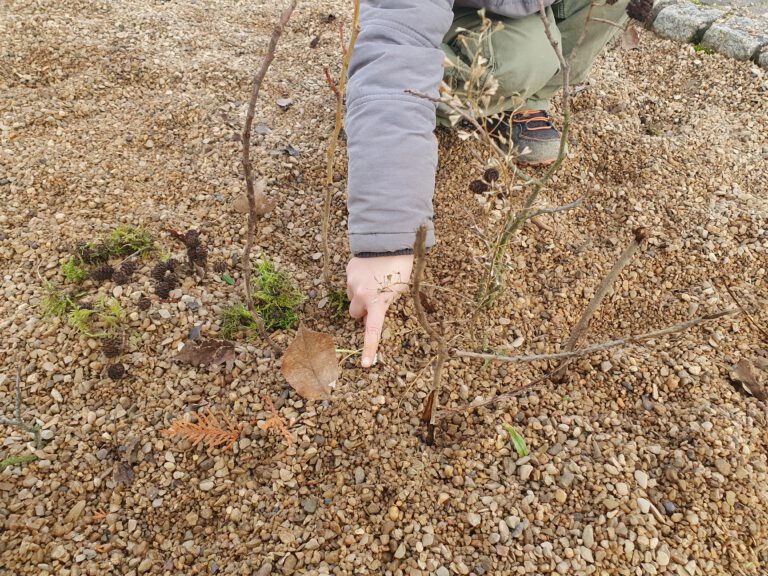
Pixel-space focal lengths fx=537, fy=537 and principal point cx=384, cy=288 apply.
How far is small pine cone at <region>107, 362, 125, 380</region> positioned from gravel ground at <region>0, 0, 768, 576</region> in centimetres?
4

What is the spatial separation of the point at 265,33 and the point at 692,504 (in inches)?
120

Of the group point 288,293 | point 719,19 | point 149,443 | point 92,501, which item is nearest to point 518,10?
point 288,293

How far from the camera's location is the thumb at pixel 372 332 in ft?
5.24

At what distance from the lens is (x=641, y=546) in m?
1.31

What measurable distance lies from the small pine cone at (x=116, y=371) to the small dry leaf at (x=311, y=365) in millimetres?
552

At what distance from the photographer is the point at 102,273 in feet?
5.89

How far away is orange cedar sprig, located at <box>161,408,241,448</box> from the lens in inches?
58.9

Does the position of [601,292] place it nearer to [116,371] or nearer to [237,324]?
[237,324]

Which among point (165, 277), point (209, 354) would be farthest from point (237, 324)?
point (165, 277)

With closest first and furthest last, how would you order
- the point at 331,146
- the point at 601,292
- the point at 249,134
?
the point at 249,134
the point at 601,292
the point at 331,146

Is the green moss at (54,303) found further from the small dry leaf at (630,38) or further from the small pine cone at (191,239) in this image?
the small dry leaf at (630,38)

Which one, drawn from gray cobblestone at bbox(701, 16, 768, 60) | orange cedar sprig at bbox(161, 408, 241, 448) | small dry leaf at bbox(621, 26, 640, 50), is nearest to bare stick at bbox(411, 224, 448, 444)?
orange cedar sprig at bbox(161, 408, 241, 448)

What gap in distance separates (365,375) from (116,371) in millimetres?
740

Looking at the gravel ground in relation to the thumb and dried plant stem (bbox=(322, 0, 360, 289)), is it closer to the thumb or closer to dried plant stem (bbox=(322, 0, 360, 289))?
the thumb
